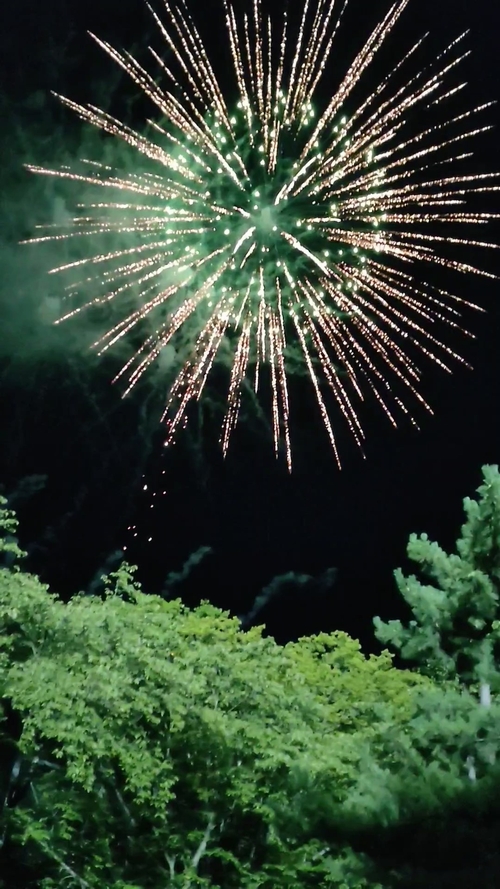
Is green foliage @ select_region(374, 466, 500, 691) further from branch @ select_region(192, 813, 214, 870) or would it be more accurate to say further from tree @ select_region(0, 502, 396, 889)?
branch @ select_region(192, 813, 214, 870)

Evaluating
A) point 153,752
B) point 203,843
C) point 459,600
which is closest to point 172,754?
point 153,752

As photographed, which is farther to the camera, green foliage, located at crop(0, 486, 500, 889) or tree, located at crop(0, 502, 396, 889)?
tree, located at crop(0, 502, 396, 889)

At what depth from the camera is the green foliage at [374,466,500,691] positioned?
1180cm

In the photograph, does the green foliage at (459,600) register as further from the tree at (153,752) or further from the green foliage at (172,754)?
the tree at (153,752)

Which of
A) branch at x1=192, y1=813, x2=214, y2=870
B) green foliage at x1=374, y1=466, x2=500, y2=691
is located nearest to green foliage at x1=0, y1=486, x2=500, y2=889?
branch at x1=192, y1=813, x2=214, y2=870

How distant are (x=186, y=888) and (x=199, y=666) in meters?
2.75

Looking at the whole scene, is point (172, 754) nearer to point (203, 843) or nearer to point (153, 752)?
point (153, 752)

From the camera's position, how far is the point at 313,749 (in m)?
12.8

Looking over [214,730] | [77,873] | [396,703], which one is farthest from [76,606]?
[396,703]

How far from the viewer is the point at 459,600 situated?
1190 centimetres

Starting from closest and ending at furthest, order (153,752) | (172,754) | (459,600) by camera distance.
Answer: (459,600)
(153,752)
(172,754)

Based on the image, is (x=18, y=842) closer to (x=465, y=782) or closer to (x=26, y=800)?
(x=26, y=800)

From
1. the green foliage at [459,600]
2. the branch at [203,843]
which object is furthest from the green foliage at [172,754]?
the green foliage at [459,600]

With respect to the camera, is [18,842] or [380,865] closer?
[380,865]
